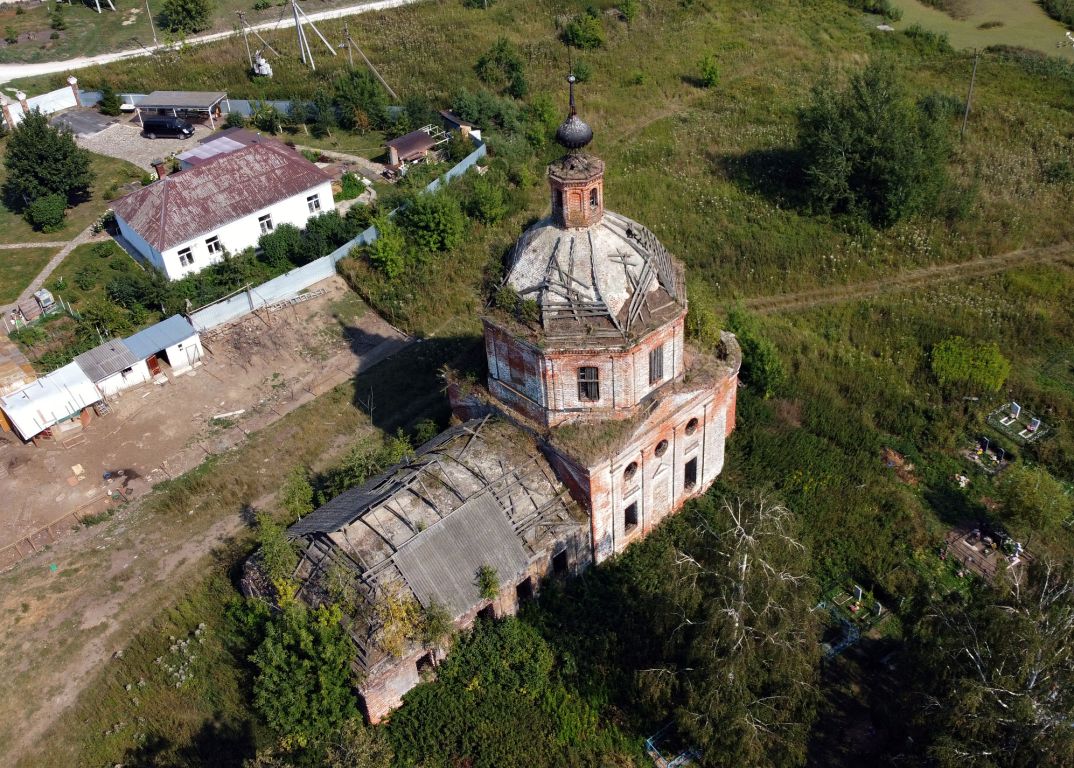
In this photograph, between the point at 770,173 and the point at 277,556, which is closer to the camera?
the point at 277,556

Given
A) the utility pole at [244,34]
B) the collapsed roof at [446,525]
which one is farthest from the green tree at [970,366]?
the utility pole at [244,34]

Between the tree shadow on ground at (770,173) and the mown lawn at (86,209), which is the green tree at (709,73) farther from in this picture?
the mown lawn at (86,209)

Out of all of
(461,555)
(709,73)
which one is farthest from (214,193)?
(709,73)

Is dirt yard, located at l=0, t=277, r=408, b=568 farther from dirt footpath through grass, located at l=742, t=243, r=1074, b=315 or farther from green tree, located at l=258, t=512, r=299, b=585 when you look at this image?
dirt footpath through grass, located at l=742, t=243, r=1074, b=315

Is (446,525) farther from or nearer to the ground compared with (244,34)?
nearer to the ground

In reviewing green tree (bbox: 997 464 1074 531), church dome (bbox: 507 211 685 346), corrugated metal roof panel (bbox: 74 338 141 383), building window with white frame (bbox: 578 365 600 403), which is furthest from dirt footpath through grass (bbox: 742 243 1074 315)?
corrugated metal roof panel (bbox: 74 338 141 383)

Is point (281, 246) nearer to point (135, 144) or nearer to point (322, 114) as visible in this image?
point (322, 114)

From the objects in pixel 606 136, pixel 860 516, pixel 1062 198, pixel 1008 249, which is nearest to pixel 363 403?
pixel 860 516
